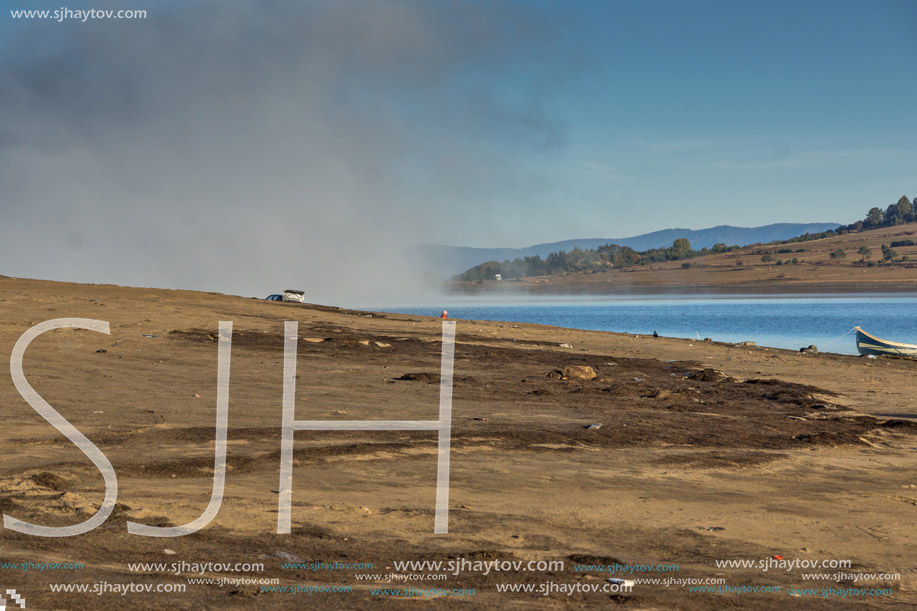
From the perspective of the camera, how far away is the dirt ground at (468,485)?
645 centimetres

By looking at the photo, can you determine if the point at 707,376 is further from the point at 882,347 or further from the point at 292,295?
the point at 292,295

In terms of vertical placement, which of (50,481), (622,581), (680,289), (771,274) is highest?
(771,274)

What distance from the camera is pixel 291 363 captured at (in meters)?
19.9

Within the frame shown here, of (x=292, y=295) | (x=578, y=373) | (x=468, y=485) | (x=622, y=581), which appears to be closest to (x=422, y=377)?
(x=578, y=373)

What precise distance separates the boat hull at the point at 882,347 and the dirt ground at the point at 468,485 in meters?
14.5

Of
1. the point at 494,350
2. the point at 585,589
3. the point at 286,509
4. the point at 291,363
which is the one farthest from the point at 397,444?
the point at 494,350

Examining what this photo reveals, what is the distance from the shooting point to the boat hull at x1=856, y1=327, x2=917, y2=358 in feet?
110

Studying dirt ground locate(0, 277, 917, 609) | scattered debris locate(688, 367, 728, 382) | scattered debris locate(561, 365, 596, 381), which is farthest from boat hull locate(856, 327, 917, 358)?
scattered debris locate(561, 365, 596, 381)

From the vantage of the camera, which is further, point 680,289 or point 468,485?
point 680,289

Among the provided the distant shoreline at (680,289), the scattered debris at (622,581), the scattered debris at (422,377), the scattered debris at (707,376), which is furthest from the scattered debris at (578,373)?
the distant shoreline at (680,289)

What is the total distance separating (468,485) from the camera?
31.7 ft

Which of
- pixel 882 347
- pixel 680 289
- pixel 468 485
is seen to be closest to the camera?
pixel 468 485

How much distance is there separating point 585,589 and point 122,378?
1236 centimetres

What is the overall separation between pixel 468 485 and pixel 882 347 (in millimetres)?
30018
